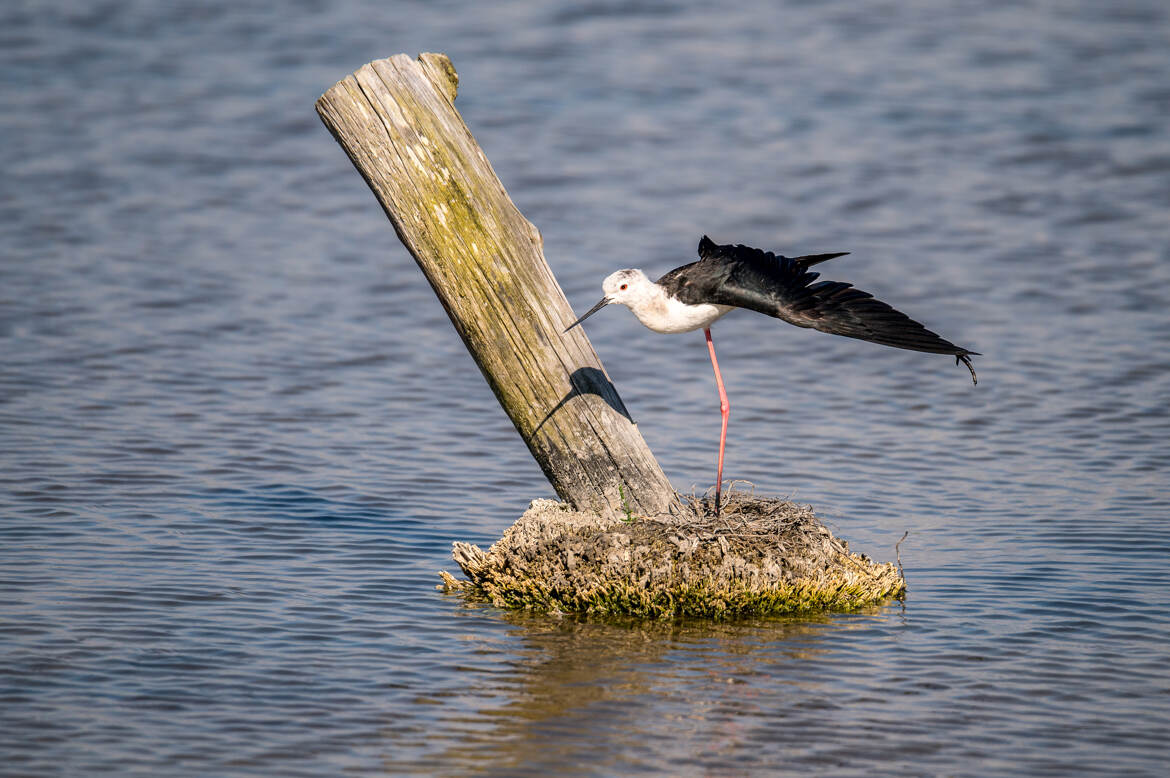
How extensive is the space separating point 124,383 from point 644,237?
5.68 m

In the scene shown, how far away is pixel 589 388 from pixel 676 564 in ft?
2.86

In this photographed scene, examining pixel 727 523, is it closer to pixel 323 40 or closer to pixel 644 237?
pixel 644 237

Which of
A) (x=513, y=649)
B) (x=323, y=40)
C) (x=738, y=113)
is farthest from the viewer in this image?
(x=323, y=40)

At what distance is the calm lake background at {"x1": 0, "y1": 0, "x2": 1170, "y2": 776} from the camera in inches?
212

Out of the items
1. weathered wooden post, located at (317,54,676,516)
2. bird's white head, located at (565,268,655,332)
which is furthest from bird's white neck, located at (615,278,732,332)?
weathered wooden post, located at (317,54,676,516)

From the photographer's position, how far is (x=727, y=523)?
20.4ft

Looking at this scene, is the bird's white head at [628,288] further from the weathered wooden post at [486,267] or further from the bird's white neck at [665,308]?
the weathered wooden post at [486,267]

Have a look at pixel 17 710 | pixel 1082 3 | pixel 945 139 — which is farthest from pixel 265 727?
pixel 1082 3

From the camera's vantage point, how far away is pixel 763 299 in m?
5.80

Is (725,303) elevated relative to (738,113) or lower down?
lower down

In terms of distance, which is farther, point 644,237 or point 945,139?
point 945,139

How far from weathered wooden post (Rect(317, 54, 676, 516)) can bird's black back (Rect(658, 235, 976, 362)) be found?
58 cm

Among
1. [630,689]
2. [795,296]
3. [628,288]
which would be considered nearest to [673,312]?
[628,288]

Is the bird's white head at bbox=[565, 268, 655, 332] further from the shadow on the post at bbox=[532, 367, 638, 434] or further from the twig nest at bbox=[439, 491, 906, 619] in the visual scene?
the twig nest at bbox=[439, 491, 906, 619]
